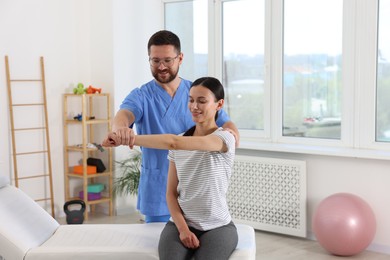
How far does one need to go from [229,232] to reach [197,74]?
3.22 metres

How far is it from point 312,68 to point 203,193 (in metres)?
2.61

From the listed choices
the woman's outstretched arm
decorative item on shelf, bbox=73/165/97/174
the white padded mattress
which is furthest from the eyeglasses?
decorative item on shelf, bbox=73/165/97/174

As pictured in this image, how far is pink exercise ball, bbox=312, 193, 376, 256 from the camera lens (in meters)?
3.92

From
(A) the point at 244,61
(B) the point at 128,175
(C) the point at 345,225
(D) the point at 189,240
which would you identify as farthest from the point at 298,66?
(D) the point at 189,240

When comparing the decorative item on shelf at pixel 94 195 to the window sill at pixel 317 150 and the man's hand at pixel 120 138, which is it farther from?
the man's hand at pixel 120 138

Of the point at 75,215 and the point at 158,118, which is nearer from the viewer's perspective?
the point at 158,118

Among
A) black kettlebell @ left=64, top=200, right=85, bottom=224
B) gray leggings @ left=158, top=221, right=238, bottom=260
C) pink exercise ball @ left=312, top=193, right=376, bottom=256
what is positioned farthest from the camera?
black kettlebell @ left=64, top=200, right=85, bottom=224

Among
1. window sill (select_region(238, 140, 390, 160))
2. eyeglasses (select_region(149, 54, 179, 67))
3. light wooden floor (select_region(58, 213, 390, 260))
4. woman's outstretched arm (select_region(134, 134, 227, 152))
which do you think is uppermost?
eyeglasses (select_region(149, 54, 179, 67))

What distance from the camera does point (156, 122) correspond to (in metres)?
2.50

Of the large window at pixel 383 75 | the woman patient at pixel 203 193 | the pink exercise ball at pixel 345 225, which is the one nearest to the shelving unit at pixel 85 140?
the pink exercise ball at pixel 345 225

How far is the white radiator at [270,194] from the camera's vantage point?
14.8 feet

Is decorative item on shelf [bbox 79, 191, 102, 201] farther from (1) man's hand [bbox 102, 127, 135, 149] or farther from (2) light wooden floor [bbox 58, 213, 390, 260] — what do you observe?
(1) man's hand [bbox 102, 127, 135, 149]

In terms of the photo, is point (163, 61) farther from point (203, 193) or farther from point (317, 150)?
point (317, 150)

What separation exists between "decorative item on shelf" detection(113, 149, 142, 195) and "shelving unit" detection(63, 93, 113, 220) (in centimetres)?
8
